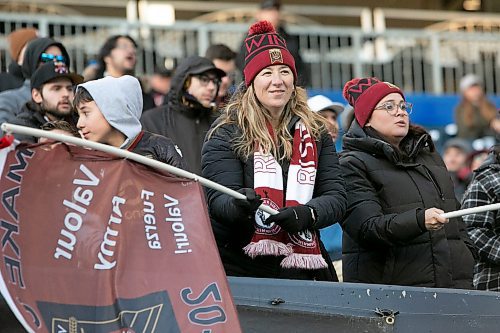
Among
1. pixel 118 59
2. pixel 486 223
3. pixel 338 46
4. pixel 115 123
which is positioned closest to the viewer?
pixel 115 123

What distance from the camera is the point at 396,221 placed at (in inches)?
253

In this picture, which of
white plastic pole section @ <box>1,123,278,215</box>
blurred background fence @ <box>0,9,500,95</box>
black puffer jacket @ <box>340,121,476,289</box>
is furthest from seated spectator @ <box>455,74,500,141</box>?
white plastic pole section @ <box>1,123,278,215</box>

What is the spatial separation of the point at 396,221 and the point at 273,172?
0.69 m

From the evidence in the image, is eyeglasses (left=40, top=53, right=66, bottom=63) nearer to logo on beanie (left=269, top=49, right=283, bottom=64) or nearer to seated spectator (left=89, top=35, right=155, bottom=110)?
seated spectator (left=89, top=35, right=155, bottom=110)

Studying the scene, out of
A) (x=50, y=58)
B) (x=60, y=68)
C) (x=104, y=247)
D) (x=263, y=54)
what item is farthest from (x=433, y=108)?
(x=104, y=247)

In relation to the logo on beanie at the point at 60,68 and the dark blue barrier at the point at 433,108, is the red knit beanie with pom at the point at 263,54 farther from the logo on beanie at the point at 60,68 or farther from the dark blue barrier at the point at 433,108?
the dark blue barrier at the point at 433,108

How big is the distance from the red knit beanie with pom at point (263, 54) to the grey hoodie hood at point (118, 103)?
0.70 m

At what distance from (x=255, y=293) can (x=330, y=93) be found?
984 cm

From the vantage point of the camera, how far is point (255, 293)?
226 inches

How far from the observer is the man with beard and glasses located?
803 centimetres

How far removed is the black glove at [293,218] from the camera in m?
5.92

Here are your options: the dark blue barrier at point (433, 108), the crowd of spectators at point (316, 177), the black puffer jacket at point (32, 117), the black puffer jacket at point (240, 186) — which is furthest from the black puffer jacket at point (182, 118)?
the dark blue barrier at point (433, 108)

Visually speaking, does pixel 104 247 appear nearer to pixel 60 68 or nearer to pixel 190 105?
pixel 60 68

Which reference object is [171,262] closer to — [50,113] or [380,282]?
[380,282]
